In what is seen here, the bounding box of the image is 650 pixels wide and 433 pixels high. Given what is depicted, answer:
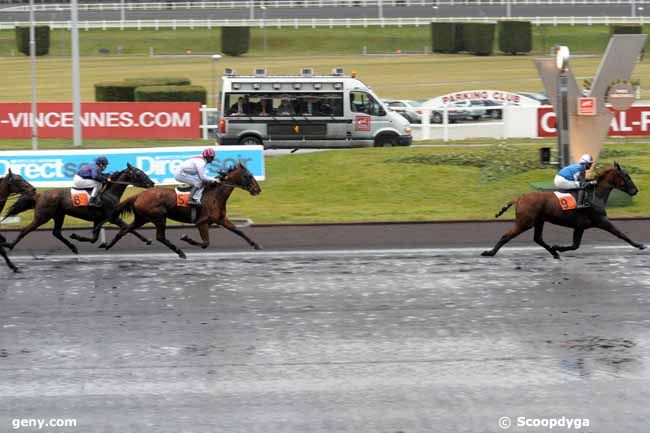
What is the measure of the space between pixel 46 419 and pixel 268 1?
87256 millimetres

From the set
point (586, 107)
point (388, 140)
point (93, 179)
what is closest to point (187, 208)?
point (93, 179)

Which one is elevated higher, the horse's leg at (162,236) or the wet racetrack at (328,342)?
the horse's leg at (162,236)

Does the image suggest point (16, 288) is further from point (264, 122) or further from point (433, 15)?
point (433, 15)

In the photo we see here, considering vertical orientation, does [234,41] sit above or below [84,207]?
above

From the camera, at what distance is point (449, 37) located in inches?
2817

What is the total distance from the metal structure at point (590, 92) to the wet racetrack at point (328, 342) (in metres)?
4.44

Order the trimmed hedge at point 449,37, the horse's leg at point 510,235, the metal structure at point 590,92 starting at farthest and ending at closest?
the trimmed hedge at point 449,37, the metal structure at point 590,92, the horse's leg at point 510,235

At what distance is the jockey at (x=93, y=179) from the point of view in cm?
1872

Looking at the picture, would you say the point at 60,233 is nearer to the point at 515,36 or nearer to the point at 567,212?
the point at 567,212

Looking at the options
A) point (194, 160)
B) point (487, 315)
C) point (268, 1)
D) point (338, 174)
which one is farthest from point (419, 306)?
point (268, 1)

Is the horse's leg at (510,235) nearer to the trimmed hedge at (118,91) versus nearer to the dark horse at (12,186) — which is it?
the dark horse at (12,186)

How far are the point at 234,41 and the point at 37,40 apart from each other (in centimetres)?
1319

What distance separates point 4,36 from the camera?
7681 cm

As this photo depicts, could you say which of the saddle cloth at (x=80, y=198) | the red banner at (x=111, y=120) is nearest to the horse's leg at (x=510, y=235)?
the saddle cloth at (x=80, y=198)
